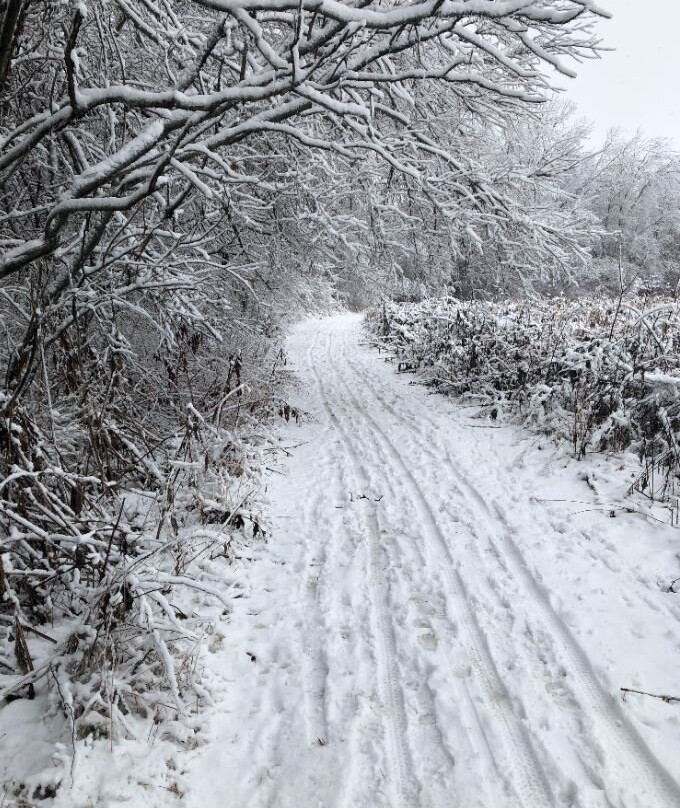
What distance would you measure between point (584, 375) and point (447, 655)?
15.3ft

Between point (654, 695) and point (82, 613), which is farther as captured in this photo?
point (82, 613)

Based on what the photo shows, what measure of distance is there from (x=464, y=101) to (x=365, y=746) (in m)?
5.56

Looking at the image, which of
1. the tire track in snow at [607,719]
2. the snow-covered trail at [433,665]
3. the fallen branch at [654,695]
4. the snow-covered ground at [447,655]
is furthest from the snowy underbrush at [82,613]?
the fallen branch at [654,695]

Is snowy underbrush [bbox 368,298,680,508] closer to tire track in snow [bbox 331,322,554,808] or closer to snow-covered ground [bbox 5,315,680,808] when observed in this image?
snow-covered ground [bbox 5,315,680,808]

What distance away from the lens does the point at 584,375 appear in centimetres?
622

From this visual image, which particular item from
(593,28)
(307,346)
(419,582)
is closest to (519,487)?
(419,582)

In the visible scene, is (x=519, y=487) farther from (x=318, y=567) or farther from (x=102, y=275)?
(x=102, y=275)

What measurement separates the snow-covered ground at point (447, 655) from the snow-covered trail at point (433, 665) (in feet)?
0.03

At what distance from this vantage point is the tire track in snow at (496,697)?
2.05 metres

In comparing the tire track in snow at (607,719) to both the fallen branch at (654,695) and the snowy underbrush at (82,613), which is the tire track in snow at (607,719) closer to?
the fallen branch at (654,695)

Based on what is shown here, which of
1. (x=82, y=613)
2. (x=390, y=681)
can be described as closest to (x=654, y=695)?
(x=390, y=681)

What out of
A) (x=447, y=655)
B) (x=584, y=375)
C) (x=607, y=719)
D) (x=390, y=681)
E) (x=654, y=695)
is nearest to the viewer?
(x=607, y=719)

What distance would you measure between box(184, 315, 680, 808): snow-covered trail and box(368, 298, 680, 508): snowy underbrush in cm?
127

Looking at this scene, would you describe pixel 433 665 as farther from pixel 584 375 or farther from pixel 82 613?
pixel 584 375
